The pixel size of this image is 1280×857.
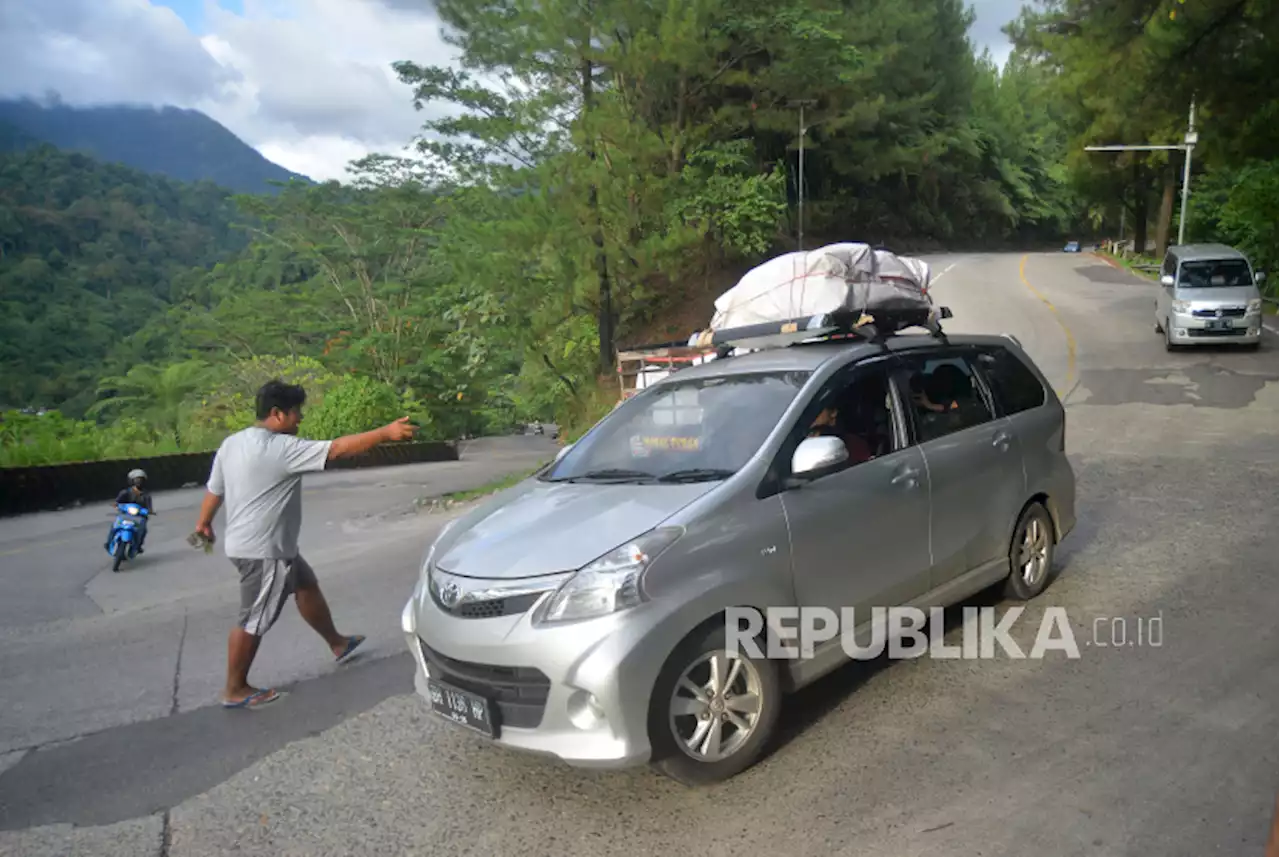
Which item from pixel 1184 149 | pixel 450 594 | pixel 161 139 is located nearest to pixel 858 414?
pixel 450 594

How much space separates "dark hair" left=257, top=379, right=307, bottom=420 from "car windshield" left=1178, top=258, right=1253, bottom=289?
19196 millimetres

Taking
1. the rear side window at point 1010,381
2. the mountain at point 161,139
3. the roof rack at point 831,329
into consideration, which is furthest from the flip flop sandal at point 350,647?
the mountain at point 161,139

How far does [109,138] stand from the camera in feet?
536

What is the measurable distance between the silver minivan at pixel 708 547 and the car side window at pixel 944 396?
1 cm

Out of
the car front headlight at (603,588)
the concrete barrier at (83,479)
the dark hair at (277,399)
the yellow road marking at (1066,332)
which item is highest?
the dark hair at (277,399)

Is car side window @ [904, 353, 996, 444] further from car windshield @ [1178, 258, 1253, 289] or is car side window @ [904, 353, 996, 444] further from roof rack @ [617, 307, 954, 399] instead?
car windshield @ [1178, 258, 1253, 289]

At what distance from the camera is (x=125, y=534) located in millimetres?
9492

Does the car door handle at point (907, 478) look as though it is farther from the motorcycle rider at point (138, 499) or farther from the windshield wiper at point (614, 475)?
the motorcycle rider at point (138, 499)

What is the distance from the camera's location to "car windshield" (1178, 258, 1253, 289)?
18312mm

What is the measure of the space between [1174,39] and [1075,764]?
1347cm

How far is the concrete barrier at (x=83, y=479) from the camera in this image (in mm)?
13305

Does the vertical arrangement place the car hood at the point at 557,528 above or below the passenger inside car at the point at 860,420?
below

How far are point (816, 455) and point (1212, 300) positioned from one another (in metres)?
17.9

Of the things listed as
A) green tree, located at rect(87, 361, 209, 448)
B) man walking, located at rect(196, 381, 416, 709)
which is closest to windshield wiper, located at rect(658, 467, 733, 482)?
man walking, located at rect(196, 381, 416, 709)
